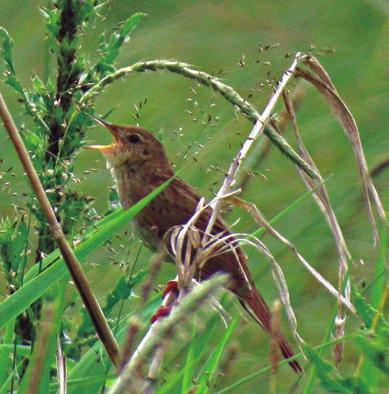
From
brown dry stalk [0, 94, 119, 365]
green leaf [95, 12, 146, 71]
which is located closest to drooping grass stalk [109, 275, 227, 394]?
brown dry stalk [0, 94, 119, 365]

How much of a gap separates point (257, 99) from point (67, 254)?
3.72 m

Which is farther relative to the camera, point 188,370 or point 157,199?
point 157,199

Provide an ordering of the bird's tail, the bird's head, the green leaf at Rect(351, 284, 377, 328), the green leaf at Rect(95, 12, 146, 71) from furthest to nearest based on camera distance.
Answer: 1. the bird's head
2. the bird's tail
3. the green leaf at Rect(95, 12, 146, 71)
4. the green leaf at Rect(351, 284, 377, 328)

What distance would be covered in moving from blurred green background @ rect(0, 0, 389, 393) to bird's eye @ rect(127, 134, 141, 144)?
0.53 meters

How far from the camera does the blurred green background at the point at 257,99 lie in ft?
15.1

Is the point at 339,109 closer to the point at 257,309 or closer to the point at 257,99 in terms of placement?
the point at 257,309

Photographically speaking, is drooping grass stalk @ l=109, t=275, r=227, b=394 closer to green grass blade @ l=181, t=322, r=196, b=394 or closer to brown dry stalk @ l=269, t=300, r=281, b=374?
brown dry stalk @ l=269, t=300, r=281, b=374

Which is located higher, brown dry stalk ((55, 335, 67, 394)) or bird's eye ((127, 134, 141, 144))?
brown dry stalk ((55, 335, 67, 394))

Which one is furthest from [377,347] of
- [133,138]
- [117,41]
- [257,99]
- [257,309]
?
[257,99]

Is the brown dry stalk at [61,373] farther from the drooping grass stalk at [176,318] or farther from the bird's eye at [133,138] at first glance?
the bird's eye at [133,138]

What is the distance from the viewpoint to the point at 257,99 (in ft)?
17.9

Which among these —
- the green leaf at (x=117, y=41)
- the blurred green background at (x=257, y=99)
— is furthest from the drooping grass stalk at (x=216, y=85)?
the blurred green background at (x=257, y=99)

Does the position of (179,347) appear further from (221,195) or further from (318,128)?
(318,128)

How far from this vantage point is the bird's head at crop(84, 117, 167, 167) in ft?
11.2
